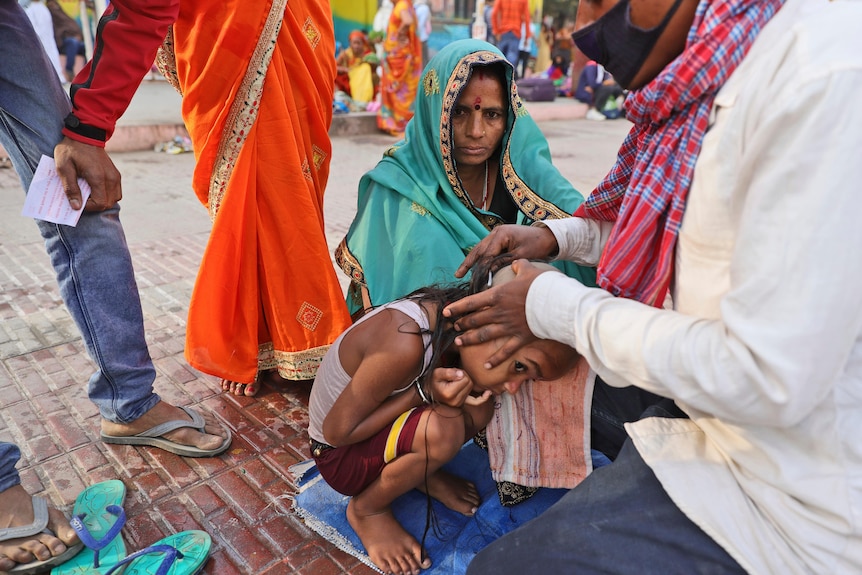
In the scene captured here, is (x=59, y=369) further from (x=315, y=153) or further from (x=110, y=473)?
(x=315, y=153)

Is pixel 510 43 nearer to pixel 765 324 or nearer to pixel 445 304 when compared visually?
pixel 445 304

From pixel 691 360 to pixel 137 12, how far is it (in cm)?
181

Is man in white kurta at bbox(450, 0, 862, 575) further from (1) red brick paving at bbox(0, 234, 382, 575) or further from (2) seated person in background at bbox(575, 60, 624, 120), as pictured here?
(2) seated person in background at bbox(575, 60, 624, 120)

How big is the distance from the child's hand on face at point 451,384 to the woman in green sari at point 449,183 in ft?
2.70

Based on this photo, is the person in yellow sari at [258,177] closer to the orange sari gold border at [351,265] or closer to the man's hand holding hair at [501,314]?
the orange sari gold border at [351,265]

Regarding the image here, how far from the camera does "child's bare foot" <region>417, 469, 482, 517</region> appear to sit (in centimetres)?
202

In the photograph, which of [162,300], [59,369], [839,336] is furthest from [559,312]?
[162,300]

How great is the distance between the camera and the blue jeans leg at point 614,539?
1.19 metres

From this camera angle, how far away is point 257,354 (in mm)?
2533

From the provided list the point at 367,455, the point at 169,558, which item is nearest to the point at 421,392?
the point at 367,455

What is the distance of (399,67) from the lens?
372 inches

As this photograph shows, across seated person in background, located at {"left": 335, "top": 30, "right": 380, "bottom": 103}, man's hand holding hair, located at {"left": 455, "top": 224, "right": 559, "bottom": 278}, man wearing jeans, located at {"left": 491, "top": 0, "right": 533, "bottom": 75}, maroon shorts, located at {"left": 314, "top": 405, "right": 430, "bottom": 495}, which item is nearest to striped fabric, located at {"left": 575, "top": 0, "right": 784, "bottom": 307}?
man's hand holding hair, located at {"left": 455, "top": 224, "right": 559, "bottom": 278}

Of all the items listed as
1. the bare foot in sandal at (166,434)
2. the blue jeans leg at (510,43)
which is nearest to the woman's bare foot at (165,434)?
the bare foot in sandal at (166,434)

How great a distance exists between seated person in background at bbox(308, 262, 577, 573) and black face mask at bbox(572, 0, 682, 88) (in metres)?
0.56
